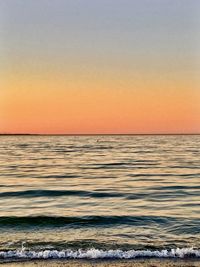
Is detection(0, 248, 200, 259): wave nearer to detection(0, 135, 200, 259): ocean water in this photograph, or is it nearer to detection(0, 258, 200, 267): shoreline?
detection(0, 135, 200, 259): ocean water

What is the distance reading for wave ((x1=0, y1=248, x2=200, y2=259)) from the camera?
10.5 meters

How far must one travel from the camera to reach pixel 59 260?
10.3m

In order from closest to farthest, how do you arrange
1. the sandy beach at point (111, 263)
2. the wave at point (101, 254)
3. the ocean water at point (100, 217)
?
the sandy beach at point (111, 263) → the wave at point (101, 254) → the ocean water at point (100, 217)

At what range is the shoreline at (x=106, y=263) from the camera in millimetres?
9852

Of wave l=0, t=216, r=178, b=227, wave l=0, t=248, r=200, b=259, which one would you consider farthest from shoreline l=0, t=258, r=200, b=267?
wave l=0, t=216, r=178, b=227

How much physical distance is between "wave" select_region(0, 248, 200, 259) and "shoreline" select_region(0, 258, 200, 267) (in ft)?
0.77

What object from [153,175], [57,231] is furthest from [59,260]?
[153,175]

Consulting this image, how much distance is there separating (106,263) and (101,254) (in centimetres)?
59

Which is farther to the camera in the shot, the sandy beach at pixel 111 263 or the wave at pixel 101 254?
the wave at pixel 101 254

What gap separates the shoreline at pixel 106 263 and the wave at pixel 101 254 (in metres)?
0.24

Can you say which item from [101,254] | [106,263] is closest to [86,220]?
[101,254]

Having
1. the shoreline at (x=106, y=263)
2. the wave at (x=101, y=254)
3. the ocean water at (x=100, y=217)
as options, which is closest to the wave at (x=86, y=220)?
the ocean water at (x=100, y=217)

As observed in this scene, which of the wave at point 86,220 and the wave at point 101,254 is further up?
the wave at point 101,254

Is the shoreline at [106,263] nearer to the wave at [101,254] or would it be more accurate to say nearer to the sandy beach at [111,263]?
the sandy beach at [111,263]
